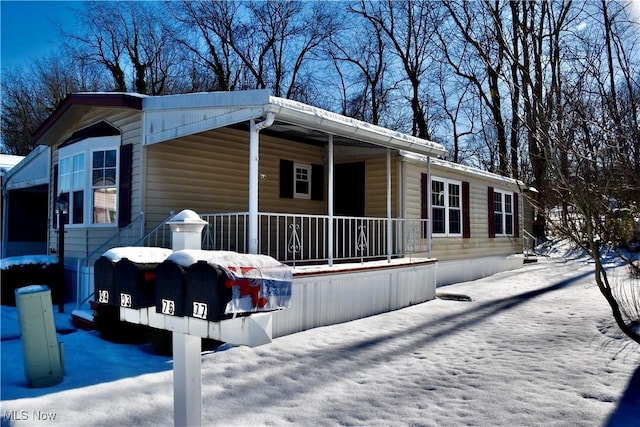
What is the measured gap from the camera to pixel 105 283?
249 centimetres

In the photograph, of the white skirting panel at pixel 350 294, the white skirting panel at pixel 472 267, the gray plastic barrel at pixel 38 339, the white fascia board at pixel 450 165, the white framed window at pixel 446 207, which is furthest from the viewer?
the white skirting panel at pixel 472 267

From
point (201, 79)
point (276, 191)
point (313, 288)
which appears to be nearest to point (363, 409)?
point (313, 288)

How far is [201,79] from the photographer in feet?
85.4

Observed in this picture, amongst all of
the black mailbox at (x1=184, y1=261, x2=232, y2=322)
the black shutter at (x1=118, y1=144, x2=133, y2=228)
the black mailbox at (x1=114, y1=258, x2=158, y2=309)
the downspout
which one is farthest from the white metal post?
the black mailbox at (x1=184, y1=261, x2=232, y2=322)

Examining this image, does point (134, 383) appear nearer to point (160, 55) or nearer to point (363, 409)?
point (363, 409)

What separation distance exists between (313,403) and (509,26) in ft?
11.3

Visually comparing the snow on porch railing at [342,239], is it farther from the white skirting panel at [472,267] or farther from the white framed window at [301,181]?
the white skirting panel at [472,267]

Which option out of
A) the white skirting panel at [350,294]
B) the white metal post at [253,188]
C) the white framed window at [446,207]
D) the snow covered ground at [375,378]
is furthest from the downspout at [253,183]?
the white framed window at [446,207]

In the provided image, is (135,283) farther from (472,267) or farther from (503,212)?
(503,212)

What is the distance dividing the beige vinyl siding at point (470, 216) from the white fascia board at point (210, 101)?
5047mm

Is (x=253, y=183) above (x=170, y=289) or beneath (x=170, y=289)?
above

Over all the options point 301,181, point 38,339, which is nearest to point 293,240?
point 301,181

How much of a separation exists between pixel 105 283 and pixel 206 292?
30.3 inches

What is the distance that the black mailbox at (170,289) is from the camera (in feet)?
7.07
